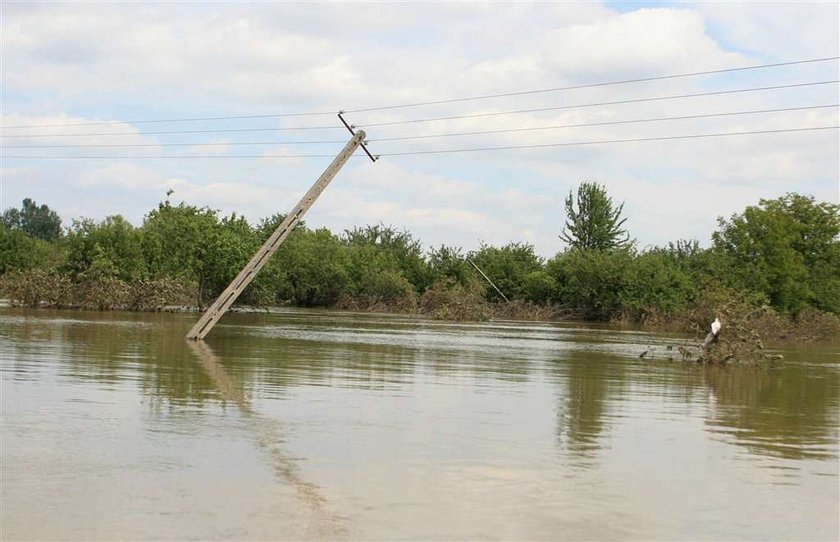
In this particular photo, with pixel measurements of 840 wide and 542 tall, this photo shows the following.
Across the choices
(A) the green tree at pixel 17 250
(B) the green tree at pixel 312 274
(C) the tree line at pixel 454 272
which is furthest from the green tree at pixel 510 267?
(A) the green tree at pixel 17 250

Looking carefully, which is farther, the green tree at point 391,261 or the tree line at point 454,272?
the green tree at point 391,261

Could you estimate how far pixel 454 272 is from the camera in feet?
315

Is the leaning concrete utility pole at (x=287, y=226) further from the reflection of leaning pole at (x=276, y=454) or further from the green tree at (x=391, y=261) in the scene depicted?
the green tree at (x=391, y=261)

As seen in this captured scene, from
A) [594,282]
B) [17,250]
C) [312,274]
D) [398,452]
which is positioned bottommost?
[398,452]

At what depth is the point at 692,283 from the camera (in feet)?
253

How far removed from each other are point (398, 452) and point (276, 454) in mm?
1615

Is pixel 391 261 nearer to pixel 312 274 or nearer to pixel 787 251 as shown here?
pixel 312 274

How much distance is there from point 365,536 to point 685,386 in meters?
16.5

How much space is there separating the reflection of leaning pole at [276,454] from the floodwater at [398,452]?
0.12 ft

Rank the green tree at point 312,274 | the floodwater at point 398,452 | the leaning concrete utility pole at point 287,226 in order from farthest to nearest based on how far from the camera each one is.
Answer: the green tree at point 312,274 < the leaning concrete utility pole at point 287,226 < the floodwater at point 398,452

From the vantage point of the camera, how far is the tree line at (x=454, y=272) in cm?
6031

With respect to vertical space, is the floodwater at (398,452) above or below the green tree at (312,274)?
below

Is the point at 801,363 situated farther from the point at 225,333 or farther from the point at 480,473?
the point at 480,473

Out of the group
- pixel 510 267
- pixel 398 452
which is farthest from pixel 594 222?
pixel 398 452
